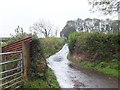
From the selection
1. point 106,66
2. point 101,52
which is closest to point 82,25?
point 101,52

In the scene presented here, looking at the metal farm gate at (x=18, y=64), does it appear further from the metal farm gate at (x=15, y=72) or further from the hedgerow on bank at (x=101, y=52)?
the hedgerow on bank at (x=101, y=52)

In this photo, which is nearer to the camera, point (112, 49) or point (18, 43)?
point (18, 43)

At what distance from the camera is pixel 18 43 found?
987 cm

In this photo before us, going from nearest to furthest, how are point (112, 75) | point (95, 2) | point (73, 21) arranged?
point (112, 75) → point (95, 2) → point (73, 21)

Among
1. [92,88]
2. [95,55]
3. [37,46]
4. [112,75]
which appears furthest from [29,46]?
[95,55]

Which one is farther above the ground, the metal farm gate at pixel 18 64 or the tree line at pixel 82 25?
the tree line at pixel 82 25

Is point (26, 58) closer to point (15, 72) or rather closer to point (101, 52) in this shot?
point (15, 72)

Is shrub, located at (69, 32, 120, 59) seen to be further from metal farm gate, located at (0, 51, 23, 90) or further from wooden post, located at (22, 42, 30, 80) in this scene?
metal farm gate, located at (0, 51, 23, 90)

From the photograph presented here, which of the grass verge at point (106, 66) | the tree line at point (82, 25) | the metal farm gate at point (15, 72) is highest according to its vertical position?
the tree line at point (82, 25)

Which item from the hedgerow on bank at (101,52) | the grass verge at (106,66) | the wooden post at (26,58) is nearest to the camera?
the wooden post at (26,58)

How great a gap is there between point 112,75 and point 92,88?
431 centimetres

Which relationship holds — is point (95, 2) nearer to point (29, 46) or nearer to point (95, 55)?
point (95, 55)

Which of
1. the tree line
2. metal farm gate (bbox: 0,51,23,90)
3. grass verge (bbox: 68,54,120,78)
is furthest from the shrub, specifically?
the tree line

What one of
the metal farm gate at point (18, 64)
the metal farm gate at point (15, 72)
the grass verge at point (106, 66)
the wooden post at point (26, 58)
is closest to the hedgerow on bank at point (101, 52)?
the grass verge at point (106, 66)
